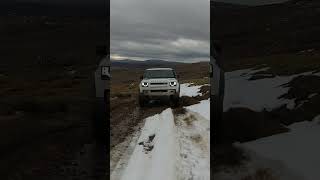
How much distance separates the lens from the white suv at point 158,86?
12841 mm

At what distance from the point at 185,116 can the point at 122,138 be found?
2784mm

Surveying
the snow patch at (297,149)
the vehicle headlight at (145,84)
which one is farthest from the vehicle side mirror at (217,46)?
the vehicle headlight at (145,84)

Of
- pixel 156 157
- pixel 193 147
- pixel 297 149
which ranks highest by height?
pixel 297 149

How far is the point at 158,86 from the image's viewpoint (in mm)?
12836

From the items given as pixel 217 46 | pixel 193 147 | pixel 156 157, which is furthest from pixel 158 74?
pixel 217 46

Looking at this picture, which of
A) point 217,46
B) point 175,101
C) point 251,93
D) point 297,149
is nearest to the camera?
point 217,46

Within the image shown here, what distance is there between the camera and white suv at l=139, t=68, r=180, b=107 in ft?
42.1

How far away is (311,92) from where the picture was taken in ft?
25.1

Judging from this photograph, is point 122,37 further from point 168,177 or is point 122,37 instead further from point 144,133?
point 168,177

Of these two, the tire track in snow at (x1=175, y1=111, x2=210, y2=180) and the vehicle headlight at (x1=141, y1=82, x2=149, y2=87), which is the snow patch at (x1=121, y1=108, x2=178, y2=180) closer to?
the tire track in snow at (x1=175, y1=111, x2=210, y2=180)

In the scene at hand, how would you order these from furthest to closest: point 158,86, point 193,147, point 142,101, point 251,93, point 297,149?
point 142,101 < point 158,86 < point 193,147 < point 251,93 < point 297,149

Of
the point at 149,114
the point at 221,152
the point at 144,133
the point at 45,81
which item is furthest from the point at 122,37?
the point at 221,152

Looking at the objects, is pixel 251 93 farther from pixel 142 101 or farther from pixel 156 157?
pixel 142 101

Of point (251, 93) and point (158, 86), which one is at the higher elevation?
point (251, 93)
